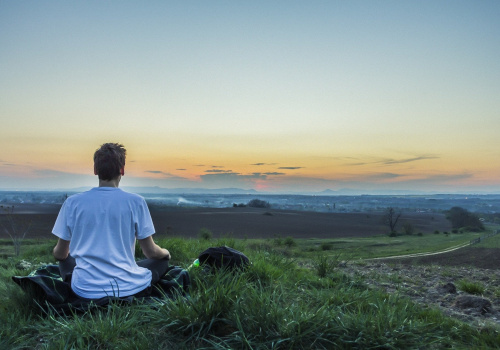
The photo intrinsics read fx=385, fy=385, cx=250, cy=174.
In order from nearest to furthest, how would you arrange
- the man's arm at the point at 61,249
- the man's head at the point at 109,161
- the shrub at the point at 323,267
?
the man's head at the point at 109,161
the man's arm at the point at 61,249
the shrub at the point at 323,267

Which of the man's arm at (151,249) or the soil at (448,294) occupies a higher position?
the man's arm at (151,249)

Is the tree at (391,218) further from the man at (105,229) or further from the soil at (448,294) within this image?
the man at (105,229)

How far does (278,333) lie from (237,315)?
360mm

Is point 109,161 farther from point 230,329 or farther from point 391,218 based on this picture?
point 391,218

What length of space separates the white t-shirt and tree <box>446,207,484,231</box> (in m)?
50.6

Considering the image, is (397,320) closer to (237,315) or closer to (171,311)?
(237,315)

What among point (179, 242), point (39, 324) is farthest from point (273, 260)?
point (39, 324)

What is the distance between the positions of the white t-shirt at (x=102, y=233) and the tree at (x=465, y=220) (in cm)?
5057

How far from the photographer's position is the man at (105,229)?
375cm

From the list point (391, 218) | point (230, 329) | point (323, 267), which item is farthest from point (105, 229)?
point (391, 218)

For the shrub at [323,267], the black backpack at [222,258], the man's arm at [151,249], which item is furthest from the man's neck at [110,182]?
the shrub at [323,267]

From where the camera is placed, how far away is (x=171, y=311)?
11.3 feet

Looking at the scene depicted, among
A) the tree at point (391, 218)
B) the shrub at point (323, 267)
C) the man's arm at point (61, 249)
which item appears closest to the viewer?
the man's arm at point (61, 249)

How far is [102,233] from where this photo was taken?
377 centimetres
